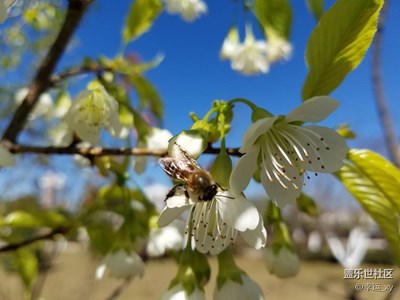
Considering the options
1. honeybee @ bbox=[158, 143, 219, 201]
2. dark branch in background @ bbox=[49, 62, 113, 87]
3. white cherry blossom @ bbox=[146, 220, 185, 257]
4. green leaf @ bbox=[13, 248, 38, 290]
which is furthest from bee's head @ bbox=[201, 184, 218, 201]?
green leaf @ bbox=[13, 248, 38, 290]

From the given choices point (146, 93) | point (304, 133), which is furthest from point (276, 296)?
point (304, 133)

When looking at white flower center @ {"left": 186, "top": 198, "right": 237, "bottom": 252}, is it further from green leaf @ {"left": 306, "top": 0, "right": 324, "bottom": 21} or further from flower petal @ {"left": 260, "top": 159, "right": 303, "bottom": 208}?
green leaf @ {"left": 306, "top": 0, "right": 324, "bottom": 21}

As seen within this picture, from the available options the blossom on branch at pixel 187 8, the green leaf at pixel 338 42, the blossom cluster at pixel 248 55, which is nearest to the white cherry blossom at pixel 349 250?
the blossom cluster at pixel 248 55

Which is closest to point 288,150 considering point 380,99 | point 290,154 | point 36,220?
point 290,154

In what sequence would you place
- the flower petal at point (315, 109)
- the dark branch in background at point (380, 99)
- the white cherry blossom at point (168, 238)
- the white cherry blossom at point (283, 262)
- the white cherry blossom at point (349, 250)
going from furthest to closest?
the white cherry blossom at point (349, 250)
the dark branch in background at point (380, 99)
the white cherry blossom at point (168, 238)
the white cherry blossom at point (283, 262)
the flower petal at point (315, 109)

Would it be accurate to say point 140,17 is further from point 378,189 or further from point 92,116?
point 378,189

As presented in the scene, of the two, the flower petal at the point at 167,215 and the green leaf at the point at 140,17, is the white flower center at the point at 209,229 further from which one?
the green leaf at the point at 140,17
